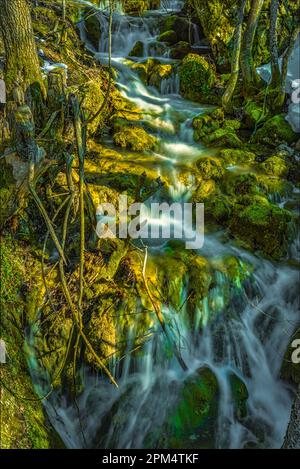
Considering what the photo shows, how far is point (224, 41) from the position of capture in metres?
10.3

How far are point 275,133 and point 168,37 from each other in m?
5.45

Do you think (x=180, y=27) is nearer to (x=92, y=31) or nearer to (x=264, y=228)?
(x=92, y=31)

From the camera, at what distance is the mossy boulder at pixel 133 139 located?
7.00 meters

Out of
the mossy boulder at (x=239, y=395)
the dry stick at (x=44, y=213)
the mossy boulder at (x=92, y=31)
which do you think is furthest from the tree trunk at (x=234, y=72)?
the dry stick at (x=44, y=213)

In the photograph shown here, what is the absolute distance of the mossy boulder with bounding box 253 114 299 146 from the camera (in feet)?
26.4

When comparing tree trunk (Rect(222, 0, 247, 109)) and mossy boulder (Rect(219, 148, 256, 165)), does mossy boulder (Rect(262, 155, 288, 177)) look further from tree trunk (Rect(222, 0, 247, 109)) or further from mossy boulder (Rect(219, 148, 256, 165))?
tree trunk (Rect(222, 0, 247, 109))

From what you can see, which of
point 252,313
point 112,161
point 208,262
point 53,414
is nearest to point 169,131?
point 112,161

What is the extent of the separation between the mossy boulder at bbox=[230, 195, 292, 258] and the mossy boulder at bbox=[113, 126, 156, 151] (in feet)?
7.95

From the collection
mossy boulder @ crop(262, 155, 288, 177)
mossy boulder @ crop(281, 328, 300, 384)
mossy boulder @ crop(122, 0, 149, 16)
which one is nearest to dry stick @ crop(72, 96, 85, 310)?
mossy boulder @ crop(281, 328, 300, 384)

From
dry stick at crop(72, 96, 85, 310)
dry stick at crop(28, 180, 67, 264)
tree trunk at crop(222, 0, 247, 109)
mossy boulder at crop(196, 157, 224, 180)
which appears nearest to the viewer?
dry stick at crop(28, 180, 67, 264)

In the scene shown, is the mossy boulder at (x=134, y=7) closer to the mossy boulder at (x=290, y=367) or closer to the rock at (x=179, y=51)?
the rock at (x=179, y=51)

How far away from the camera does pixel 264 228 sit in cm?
573

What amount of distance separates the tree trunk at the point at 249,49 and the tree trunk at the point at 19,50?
20.6ft
